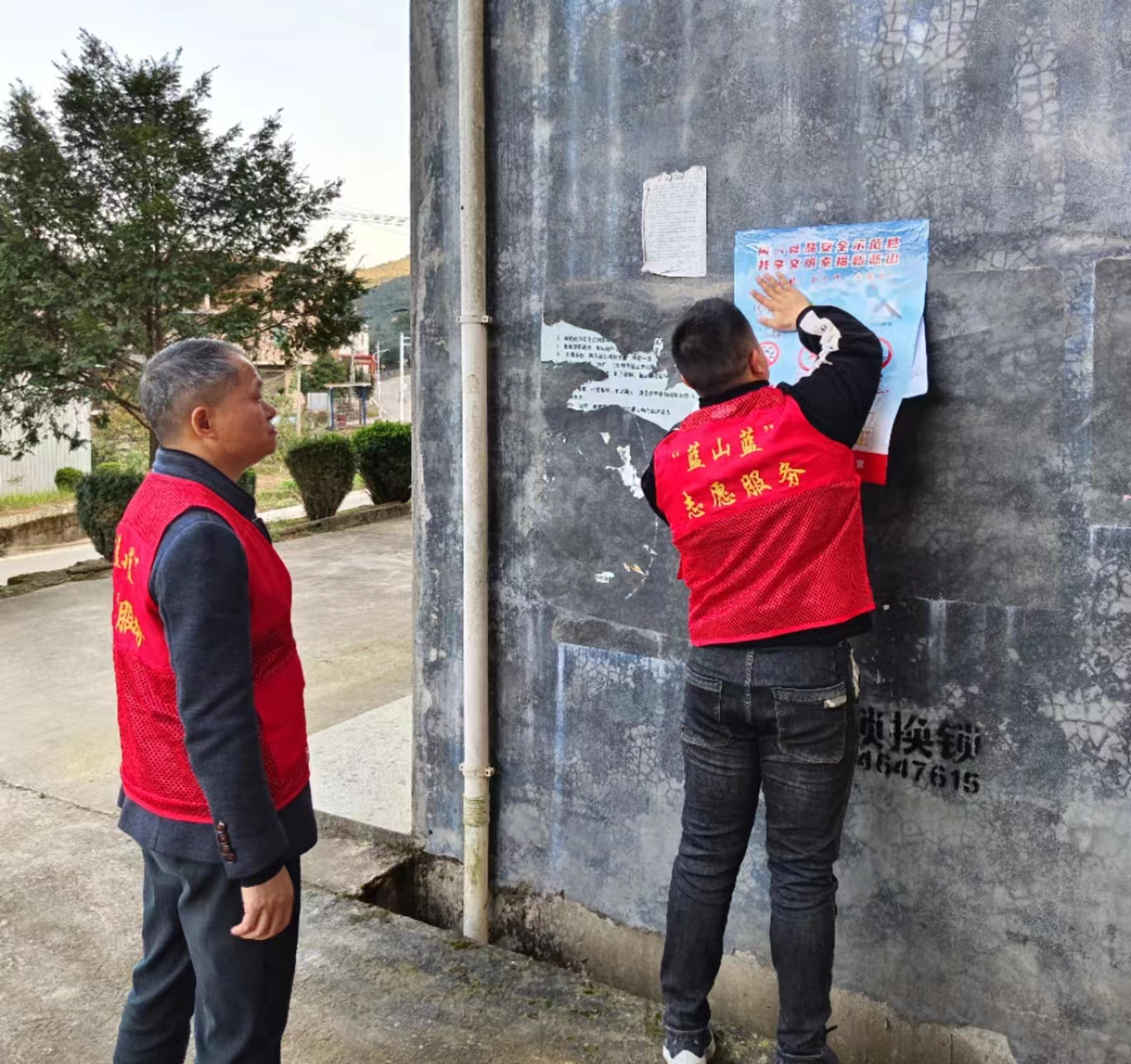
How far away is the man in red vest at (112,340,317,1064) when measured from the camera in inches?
70.6

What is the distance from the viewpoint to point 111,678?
596 cm

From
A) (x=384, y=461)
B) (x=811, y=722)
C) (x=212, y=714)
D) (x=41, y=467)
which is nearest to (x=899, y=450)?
(x=811, y=722)

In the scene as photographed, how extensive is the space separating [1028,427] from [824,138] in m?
0.82

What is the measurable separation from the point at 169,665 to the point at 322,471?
35.8ft

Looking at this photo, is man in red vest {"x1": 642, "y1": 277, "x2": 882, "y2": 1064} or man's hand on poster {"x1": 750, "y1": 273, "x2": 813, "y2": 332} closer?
man in red vest {"x1": 642, "y1": 277, "x2": 882, "y2": 1064}

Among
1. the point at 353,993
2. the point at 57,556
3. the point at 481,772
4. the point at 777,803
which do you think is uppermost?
the point at 777,803

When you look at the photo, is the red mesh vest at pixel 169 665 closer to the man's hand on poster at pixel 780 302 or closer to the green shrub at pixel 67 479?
the man's hand on poster at pixel 780 302

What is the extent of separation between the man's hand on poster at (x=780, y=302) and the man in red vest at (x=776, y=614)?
2 centimetres

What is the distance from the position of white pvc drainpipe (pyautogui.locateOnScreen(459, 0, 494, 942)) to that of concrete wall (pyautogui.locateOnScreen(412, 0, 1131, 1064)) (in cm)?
6

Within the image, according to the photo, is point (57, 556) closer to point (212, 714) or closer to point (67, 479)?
point (67, 479)

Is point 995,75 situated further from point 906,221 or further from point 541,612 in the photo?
point 541,612

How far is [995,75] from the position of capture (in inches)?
88.4

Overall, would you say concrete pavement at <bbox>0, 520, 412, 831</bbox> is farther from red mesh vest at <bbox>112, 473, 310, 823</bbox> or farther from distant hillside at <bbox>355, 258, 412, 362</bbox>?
distant hillside at <bbox>355, 258, 412, 362</bbox>

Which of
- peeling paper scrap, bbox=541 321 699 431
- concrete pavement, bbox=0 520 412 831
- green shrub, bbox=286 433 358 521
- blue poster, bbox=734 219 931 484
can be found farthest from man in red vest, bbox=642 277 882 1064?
green shrub, bbox=286 433 358 521
